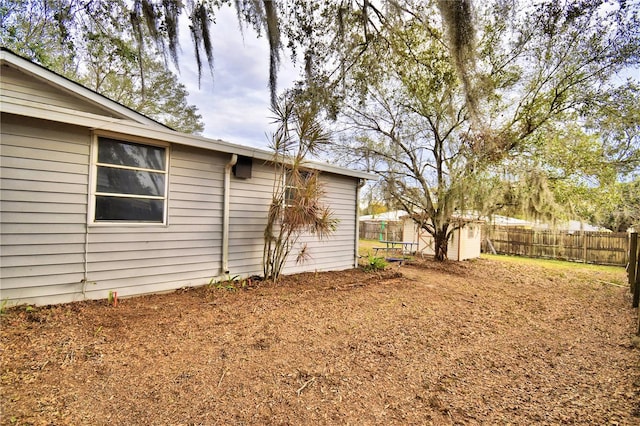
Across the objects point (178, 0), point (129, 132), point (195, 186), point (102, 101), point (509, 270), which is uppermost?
point (178, 0)

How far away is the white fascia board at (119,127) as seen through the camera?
3133 millimetres

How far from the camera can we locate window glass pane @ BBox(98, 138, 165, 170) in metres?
3.86

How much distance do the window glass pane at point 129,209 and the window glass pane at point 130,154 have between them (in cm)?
50

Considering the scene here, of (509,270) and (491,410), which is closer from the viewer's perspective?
(491,410)

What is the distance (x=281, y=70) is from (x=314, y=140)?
127 cm

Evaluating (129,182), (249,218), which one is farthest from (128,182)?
(249,218)

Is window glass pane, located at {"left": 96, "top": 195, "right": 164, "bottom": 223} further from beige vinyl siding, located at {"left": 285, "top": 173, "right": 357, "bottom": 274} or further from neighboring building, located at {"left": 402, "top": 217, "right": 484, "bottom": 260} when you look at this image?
neighboring building, located at {"left": 402, "top": 217, "right": 484, "bottom": 260}

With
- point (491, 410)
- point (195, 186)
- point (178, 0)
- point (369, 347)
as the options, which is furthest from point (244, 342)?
point (178, 0)

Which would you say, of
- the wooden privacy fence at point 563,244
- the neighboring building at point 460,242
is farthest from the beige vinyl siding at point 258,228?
the wooden privacy fence at point 563,244

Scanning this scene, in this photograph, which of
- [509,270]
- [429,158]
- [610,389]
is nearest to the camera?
[610,389]

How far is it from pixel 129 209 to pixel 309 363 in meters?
3.32

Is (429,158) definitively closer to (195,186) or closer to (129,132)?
(195,186)

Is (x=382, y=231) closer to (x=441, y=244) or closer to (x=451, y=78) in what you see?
(x=441, y=244)

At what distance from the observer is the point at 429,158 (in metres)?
9.74
